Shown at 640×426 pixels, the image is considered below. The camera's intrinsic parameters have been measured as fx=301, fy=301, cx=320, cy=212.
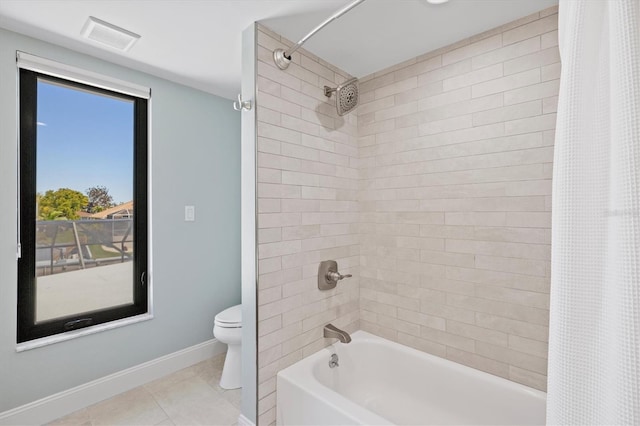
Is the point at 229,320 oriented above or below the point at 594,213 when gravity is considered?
below

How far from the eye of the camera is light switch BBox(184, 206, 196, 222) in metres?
2.53

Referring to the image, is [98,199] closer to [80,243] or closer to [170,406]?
[80,243]

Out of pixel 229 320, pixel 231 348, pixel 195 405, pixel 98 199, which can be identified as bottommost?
pixel 195 405

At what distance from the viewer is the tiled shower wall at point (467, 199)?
1567mm

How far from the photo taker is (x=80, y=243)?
6.86 ft

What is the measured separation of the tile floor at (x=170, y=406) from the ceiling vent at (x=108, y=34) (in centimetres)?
233

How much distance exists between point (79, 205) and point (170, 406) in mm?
1496

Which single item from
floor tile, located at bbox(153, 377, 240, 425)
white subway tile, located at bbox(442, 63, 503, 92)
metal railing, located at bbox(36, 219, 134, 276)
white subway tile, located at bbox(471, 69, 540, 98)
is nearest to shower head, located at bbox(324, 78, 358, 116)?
white subway tile, located at bbox(442, 63, 503, 92)

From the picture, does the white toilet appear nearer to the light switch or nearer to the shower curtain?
the light switch

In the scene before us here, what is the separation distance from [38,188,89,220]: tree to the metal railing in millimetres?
42

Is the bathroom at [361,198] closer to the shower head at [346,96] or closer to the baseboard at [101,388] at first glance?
the baseboard at [101,388]

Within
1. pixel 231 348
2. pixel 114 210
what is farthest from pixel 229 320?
pixel 114 210

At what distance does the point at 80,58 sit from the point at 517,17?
2680 millimetres

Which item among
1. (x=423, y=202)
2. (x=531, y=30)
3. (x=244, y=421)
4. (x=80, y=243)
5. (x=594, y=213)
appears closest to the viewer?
(x=594, y=213)
